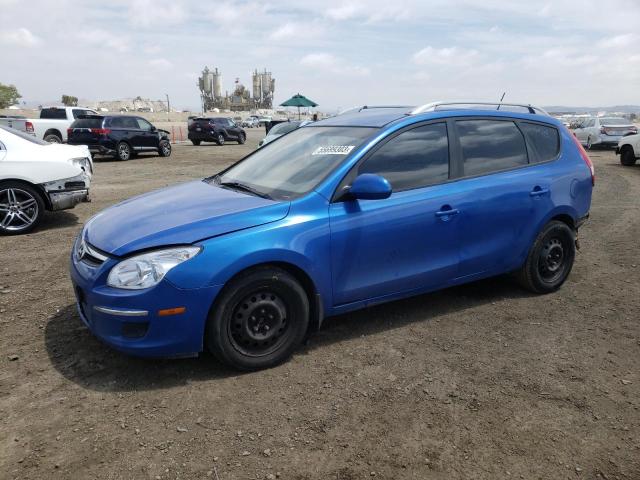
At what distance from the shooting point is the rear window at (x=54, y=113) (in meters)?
21.4

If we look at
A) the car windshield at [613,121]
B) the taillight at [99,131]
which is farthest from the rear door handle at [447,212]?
the car windshield at [613,121]

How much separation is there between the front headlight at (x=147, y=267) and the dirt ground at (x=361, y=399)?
655 millimetres

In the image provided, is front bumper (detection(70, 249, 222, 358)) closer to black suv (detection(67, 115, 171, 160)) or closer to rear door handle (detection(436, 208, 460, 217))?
rear door handle (detection(436, 208, 460, 217))

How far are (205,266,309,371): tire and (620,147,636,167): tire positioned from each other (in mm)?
16159

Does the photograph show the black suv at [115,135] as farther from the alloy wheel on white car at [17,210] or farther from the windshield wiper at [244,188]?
the windshield wiper at [244,188]

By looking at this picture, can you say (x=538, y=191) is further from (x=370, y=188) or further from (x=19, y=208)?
(x=19, y=208)

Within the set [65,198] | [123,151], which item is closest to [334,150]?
[65,198]

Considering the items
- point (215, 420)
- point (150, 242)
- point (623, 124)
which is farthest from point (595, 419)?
point (623, 124)

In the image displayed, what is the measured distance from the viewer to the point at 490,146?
4.42m

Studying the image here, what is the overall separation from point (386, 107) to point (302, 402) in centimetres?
293

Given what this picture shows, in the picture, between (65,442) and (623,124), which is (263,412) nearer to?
(65,442)

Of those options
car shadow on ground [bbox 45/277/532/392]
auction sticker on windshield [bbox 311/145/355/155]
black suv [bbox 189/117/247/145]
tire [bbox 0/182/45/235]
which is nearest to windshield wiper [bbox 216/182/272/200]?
auction sticker on windshield [bbox 311/145/355/155]

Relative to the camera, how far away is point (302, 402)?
10.1ft

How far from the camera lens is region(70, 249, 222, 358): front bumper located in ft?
9.98
